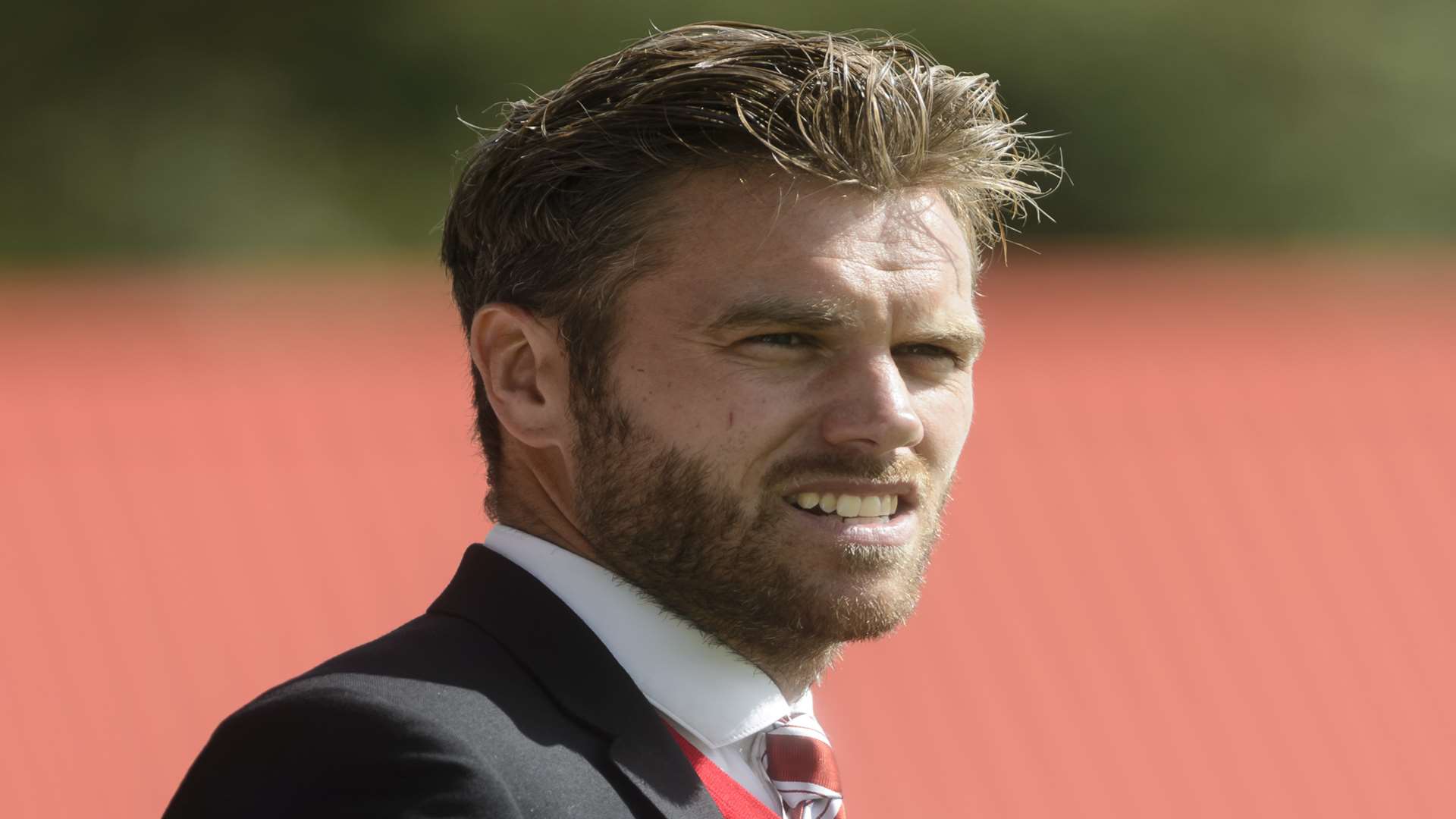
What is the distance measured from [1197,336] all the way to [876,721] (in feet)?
21.8

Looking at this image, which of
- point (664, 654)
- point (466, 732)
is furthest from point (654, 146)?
point (466, 732)

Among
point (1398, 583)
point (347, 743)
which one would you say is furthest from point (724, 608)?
point (1398, 583)

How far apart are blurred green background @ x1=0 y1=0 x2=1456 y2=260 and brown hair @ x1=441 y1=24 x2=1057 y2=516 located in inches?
659

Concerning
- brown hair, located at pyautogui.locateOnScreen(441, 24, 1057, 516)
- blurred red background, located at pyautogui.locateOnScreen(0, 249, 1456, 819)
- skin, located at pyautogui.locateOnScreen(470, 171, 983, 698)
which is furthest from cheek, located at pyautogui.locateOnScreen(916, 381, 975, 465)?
blurred red background, located at pyautogui.locateOnScreen(0, 249, 1456, 819)

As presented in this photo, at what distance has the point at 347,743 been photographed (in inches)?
73.2

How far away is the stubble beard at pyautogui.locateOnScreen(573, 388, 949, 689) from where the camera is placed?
2223mm

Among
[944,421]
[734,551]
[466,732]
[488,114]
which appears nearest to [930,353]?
[944,421]

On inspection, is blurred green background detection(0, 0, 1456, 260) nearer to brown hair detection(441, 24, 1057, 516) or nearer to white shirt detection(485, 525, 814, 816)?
brown hair detection(441, 24, 1057, 516)

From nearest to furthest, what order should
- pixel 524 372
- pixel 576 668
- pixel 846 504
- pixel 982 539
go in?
pixel 576 668
pixel 846 504
pixel 524 372
pixel 982 539

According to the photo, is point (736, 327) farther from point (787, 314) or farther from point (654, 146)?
point (654, 146)

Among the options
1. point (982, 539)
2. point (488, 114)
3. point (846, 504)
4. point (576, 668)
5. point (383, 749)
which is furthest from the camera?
point (488, 114)

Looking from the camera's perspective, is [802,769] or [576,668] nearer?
[576,668]

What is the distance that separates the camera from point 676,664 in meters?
2.22

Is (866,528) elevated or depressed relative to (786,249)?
depressed
